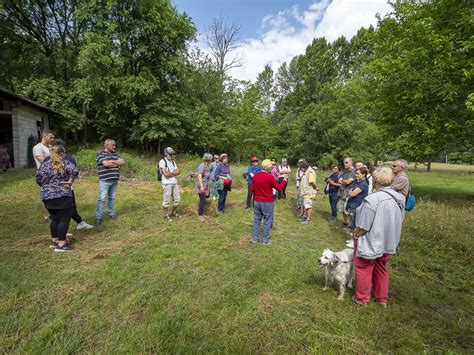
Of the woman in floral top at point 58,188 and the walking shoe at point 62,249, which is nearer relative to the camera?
the woman in floral top at point 58,188

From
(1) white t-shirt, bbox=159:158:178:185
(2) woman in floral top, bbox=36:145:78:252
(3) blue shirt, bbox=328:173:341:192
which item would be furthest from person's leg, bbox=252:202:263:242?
(2) woman in floral top, bbox=36:145:78:252

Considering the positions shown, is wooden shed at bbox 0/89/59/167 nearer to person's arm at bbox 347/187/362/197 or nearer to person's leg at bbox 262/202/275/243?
→ person's leg at bbox 262/202/275/243

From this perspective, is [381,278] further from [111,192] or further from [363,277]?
[111,192]

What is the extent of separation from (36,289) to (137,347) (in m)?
1.97

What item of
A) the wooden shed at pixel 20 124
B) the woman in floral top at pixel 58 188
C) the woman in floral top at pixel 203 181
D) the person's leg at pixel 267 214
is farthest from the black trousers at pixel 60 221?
the wooden shed at pixel 20 124

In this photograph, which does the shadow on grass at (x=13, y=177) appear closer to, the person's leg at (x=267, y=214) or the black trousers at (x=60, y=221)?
the black trousers at (x=60, y=221)

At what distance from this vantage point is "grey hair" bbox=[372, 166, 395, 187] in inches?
132

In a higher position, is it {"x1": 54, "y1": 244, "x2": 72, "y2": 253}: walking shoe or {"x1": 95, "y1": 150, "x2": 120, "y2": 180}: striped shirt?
{"x1": 95, "y1": 150, "x2": 120, "y2": 180}: striped shirt

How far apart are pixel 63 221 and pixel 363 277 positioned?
4924 millimetres

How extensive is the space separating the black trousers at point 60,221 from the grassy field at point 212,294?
0.35 meters

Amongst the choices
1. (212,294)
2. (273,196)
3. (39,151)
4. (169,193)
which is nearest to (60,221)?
(39,151)

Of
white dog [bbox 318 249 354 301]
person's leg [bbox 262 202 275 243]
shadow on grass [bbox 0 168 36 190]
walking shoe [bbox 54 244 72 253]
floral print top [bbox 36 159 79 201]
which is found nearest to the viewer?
white dog [bbox 318 249 354 301]

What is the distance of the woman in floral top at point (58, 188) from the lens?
14.7ft

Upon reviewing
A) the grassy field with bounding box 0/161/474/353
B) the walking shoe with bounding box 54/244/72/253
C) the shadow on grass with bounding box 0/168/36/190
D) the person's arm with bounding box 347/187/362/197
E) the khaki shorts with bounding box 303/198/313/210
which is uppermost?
the person's arm with bounding box 347/187/362/197
